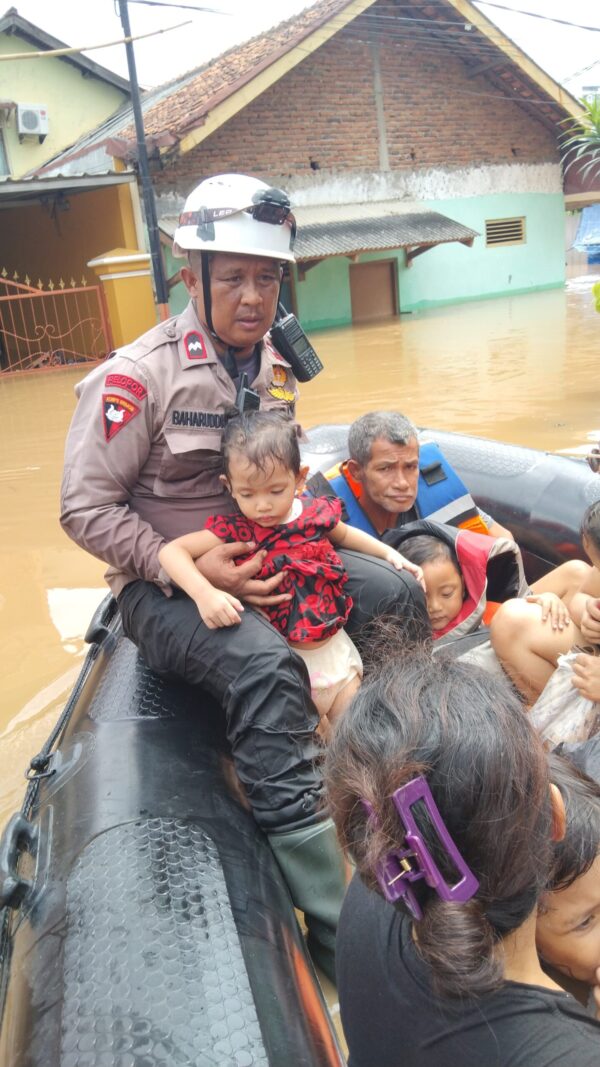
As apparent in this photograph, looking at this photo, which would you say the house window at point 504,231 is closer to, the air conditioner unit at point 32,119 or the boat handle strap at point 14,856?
the air conditioner unit at point 32,119

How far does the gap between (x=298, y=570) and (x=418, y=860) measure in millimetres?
1153

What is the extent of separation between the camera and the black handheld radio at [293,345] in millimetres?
2303

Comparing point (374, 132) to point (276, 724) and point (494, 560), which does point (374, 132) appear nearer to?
point (494, 560)

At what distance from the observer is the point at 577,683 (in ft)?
6.10

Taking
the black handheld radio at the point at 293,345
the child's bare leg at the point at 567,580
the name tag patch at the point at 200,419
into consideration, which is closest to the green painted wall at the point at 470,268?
the black handheld radio at the point at 293,345

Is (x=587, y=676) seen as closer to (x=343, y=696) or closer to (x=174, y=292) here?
(x=343, y=696)

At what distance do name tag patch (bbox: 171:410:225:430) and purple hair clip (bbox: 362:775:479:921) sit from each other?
1268mm

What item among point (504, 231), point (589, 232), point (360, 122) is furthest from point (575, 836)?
point (589, 232)

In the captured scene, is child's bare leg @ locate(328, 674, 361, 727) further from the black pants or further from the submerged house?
the submerged house

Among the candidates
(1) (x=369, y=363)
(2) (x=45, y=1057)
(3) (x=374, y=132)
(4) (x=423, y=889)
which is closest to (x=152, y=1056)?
(2) (x=45, y=1057)

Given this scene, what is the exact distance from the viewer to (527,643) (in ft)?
7.12

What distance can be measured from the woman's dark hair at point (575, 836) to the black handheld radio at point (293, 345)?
1.40 meters

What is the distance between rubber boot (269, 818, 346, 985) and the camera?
5.35 ft

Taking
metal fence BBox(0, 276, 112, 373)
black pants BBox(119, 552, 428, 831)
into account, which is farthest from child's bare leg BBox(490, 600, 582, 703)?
metal fence BBox(0, 276, 112, 373)
